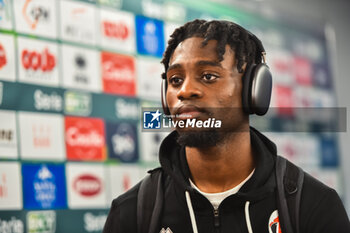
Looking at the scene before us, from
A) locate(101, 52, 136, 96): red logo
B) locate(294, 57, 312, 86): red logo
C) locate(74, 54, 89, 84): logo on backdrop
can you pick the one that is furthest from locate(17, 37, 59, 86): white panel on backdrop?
locate(294, 57, 312, 86): red logo

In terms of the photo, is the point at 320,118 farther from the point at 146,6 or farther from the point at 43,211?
the point at 43,211

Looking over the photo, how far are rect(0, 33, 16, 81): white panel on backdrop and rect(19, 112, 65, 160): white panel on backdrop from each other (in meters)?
0.18

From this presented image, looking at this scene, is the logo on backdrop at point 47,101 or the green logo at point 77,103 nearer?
the logo on backdrop at point 47,101

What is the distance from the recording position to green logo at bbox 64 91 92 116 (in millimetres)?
2656

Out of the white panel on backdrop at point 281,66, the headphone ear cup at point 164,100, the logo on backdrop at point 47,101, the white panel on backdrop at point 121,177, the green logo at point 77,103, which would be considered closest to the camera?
the headphone ear cup at point 164,100

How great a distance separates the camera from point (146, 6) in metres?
3.17

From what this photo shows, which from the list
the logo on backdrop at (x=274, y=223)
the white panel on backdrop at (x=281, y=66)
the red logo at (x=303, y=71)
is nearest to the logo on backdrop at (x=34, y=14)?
the logo on backdrop at (x=274, y=223)

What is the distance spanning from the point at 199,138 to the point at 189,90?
0.11 meters

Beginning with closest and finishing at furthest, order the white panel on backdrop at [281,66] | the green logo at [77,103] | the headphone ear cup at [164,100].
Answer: the headphone ear cup at [164,100] < the green logo at [77,103] < the white panel on backdrop at [281,66]

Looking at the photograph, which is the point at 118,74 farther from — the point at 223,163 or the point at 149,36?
the point at 223,163

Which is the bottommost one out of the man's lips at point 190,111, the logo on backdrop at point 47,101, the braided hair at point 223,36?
the man's lips at point 190,111

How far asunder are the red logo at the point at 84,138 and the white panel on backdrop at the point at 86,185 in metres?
0.05

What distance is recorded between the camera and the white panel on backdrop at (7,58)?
242 cm

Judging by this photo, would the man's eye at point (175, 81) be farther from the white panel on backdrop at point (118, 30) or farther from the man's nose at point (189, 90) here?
the white panel on backdrop at point (118, 30)
